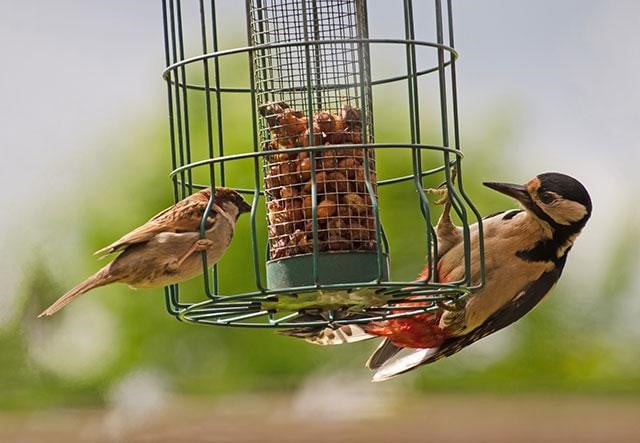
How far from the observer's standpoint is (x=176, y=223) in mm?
4941

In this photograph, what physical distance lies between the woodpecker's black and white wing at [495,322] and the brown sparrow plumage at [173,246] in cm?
105

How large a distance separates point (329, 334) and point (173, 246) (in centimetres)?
79

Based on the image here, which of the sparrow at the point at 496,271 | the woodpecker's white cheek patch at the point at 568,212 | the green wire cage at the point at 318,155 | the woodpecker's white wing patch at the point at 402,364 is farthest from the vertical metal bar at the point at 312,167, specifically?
the woodpecker's white wing patch at the point at 402,364

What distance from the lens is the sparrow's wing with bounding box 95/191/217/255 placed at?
4930mm

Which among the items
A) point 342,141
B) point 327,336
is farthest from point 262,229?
point 342,141

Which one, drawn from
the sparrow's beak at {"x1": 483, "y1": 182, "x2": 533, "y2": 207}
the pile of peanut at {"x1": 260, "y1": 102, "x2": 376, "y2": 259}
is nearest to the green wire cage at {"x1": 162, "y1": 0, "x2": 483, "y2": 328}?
the pile of peanut at {"x1": 260, "y1": 102, "x2": 376, "y2": 259}

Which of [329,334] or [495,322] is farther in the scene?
[495,322]

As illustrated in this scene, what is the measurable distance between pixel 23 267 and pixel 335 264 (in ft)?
19.0

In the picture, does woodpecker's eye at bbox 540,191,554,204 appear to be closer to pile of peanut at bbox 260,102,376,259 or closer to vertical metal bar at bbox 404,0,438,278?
vertical metal bar at bbox 404,0,438,278

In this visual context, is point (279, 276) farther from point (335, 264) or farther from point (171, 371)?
point (171, 371)

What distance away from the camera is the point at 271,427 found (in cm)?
1209

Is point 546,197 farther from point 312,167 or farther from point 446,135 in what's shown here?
point 312,167

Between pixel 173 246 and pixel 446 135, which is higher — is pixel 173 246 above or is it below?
below

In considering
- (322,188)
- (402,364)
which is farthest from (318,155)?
(402,364)
